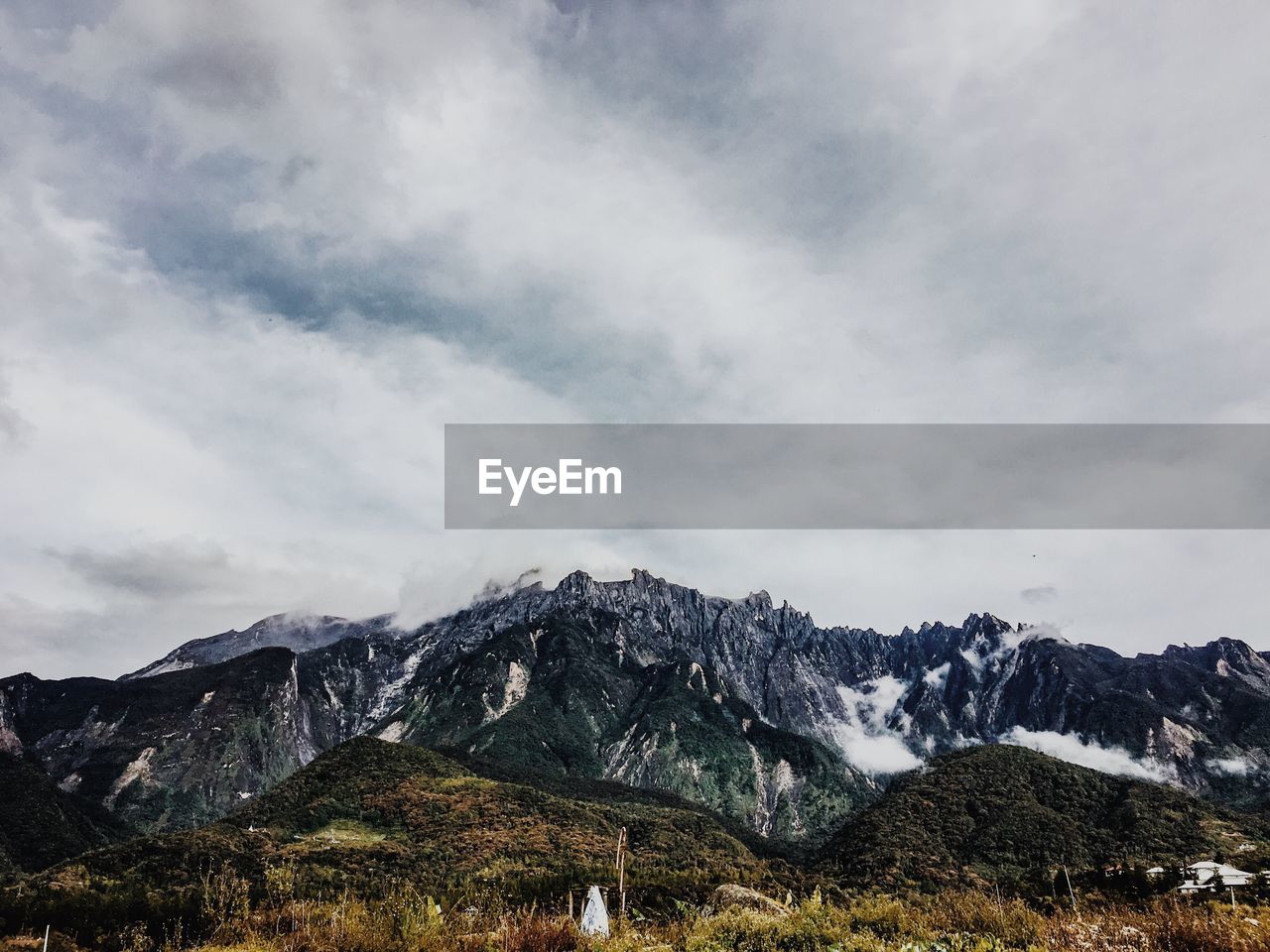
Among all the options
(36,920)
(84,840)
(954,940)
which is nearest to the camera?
(954,940)

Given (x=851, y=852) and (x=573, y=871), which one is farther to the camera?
(x=851, y=852)

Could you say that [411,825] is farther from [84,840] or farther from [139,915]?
[84,840]

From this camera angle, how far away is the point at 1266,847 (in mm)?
99375

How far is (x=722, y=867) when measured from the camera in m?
120

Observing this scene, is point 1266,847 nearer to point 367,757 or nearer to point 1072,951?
point 1072,951

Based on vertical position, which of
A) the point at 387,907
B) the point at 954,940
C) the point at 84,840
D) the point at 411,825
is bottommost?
the point at 84,840

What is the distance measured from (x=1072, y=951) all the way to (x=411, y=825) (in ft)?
432

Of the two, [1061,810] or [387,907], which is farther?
[1061,810]

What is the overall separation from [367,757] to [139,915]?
352 feet

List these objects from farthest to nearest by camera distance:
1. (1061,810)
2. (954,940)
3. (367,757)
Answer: (367,757)
(1061,810)
(954,940)

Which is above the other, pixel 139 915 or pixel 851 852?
pixel 139 915

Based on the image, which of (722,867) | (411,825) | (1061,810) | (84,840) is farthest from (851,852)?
(84,840)

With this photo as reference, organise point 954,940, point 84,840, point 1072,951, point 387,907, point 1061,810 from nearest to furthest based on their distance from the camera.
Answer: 1. point 1072,951
2. point 387,907
3. point 954,940
4. point 1061,810
5. point 84,840

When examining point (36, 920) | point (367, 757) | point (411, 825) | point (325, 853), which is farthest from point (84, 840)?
point (36, 920)
